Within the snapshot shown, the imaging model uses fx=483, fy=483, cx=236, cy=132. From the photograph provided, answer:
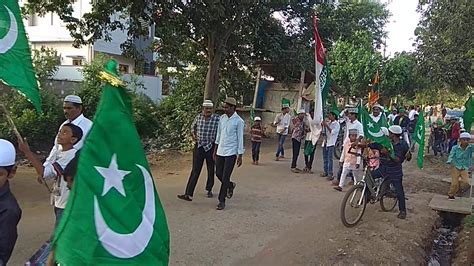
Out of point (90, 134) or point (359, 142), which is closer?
point (90, 134)

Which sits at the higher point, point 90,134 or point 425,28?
point 425,28

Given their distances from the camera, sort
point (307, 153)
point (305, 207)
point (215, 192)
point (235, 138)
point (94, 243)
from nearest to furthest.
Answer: point (94, 243), point (235, 138), point (305, 207), point (215, 192), point (307, 153)

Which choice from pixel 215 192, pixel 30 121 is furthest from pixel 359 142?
pixel 30 121

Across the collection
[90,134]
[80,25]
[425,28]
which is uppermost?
[425,28]

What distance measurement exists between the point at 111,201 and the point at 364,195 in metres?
5.59

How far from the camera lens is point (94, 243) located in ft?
→ 7.43

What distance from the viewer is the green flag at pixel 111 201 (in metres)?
2.26

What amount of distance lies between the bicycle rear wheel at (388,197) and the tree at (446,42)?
4681mm

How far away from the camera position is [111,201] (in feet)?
7.71

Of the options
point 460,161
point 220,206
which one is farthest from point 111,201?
point 460,161

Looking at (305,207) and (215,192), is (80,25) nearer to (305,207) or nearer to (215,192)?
(215,192)

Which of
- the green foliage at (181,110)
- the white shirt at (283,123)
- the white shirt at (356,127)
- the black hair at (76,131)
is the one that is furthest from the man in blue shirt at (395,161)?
the green foliage at (181,110)

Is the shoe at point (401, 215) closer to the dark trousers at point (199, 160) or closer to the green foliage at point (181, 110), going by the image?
the dark trousers at point (199, 160)

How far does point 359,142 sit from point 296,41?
8.95 metres
